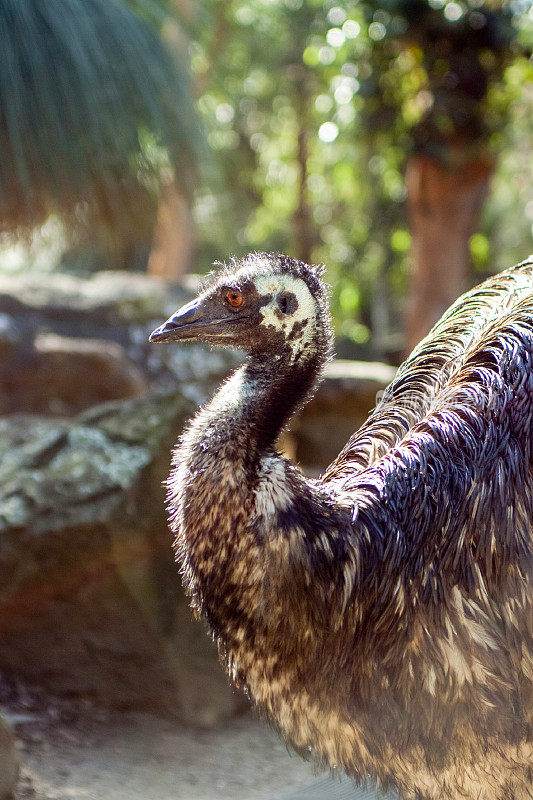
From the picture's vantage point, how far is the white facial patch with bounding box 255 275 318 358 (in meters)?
2.72

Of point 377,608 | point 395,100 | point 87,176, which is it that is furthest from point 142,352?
point 377,608

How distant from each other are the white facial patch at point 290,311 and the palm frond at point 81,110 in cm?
227

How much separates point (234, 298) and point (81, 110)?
7.77 feet

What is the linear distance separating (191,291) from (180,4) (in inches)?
160

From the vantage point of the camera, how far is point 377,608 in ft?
8.20

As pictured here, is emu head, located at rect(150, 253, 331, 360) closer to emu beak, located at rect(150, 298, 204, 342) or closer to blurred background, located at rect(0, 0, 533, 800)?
emu beak, located at rect(150, 298, 204, 342)

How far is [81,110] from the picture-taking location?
15.3ft

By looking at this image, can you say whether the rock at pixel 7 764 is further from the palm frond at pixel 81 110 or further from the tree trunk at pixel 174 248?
the tree trunk at pixel 174 248

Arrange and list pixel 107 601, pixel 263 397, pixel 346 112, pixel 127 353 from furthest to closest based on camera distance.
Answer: pixel 346 112 → pixel 127 353 → pixel 107 601 → pixel 263 397

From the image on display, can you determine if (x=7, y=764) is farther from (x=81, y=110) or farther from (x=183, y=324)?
(x=81, y=110)

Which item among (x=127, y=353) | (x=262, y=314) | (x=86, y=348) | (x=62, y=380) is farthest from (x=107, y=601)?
(x=127, y=353)

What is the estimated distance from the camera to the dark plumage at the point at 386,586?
2.45 metres

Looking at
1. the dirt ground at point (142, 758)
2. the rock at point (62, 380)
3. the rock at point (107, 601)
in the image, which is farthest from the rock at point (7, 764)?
the rock at point (62, 380)

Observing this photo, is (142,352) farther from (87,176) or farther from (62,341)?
(87,176)
